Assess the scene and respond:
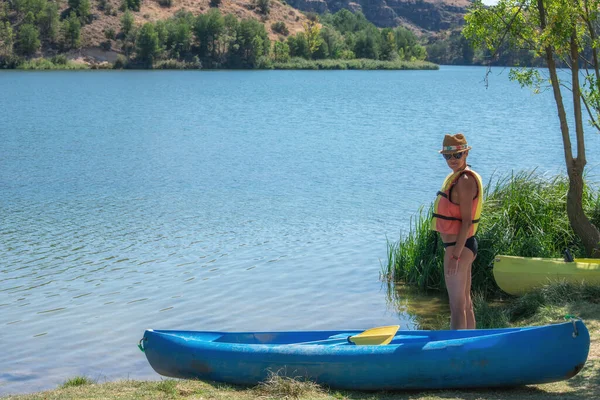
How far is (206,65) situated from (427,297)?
109047 mm

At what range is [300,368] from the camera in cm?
670

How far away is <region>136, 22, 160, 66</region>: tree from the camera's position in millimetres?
107625

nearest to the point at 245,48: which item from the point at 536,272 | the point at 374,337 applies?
the point at 536,272

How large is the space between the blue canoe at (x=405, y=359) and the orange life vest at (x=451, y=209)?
0.94 m

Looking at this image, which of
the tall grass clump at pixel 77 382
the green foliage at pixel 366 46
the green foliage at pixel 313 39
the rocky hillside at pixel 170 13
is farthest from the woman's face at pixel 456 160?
the green foliage at pixel 366 46

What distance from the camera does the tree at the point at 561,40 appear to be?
10.1 metres

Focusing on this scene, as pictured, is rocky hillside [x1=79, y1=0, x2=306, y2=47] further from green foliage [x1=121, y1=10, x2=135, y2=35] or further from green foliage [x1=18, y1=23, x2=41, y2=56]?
green foliage [x1=18, y1=23, x2=41, y2=56]

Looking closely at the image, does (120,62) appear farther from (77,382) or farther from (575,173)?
(77,382)

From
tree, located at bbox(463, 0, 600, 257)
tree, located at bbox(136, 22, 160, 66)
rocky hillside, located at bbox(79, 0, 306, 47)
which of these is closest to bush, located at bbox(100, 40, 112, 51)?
rocky hillside, located at bbox(79, 0, 306, 47)

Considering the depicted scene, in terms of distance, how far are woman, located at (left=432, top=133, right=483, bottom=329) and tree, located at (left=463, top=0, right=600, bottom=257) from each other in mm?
3420

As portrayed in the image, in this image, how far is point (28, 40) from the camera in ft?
337

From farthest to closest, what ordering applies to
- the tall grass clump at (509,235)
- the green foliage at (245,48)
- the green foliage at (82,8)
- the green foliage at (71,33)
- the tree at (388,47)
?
the tree at (388,47), the green foliage at (245,48), the green foliage at (82,8), the green foliage at (71,33), the tall grass clump at (509,235)

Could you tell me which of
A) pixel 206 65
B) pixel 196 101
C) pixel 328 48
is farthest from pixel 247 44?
pixel 196 101

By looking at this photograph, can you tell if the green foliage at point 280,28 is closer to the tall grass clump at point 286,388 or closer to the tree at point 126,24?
the tree at point 126,24
